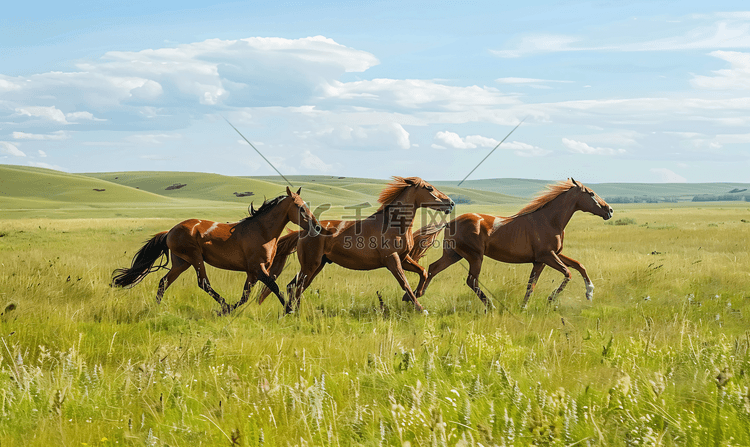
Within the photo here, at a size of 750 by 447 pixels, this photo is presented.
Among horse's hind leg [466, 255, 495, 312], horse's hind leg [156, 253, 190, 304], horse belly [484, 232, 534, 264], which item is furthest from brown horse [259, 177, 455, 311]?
horse's hind leg [156, 253, 190, 304]

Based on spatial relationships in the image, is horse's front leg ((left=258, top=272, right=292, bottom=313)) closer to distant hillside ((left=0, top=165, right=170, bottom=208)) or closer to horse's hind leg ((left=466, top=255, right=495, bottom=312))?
horse's hind leg ((left=466, top=255, right=495, bottom=312))

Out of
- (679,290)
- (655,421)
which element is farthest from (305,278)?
(679,290)

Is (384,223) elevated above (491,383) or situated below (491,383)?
above

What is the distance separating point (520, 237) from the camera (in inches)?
355

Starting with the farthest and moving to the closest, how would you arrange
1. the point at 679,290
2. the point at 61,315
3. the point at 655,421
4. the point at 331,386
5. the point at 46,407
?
the point at 679,290 → the point at 61,315 → the point at 331,386 → the point at 46,407 → the point at 655,421

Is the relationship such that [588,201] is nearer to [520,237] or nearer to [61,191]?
[520,237]

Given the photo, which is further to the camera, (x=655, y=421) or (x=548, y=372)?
(x=548, y=372)

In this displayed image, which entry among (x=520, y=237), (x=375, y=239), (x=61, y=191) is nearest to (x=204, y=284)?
(x=375, y=239)

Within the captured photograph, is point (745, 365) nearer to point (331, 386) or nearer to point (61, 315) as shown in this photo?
point (331, 386)

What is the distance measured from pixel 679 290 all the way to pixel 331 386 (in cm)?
787

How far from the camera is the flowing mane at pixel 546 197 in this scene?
9.41 metres

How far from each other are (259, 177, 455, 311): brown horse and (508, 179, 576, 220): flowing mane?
202 centimetres

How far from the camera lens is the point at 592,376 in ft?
15.0

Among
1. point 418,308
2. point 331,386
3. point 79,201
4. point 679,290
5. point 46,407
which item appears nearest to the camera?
point 46,407
